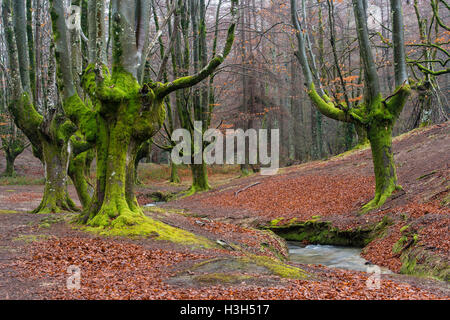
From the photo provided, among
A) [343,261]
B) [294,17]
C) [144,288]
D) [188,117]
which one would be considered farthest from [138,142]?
[188,117]

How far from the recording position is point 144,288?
4.56 m

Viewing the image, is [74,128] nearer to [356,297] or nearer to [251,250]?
[251,250]

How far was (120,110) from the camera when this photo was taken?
332 inches

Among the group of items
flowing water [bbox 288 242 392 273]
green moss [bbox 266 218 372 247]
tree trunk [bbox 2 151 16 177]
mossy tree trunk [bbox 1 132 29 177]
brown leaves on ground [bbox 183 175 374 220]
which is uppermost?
mossy tree trunk [bbox 1 132 29 177]

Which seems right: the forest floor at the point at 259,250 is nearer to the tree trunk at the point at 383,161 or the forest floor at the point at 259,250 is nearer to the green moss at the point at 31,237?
the green moss at the point at 31,237

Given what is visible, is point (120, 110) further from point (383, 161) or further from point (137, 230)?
point (383, 161)

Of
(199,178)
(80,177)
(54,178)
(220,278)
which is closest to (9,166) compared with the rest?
(199,178)

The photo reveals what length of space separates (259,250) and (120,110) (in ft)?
14.6

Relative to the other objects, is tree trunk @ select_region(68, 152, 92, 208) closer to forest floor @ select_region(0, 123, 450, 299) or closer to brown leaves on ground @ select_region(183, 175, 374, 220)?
forest floor @ select_region(0, 123, 450, 299)

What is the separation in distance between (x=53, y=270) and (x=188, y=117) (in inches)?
597

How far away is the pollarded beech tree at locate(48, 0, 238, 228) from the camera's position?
323 inches

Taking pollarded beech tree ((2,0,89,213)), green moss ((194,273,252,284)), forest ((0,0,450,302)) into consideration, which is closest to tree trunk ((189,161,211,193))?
forest ((0,0,450,302))

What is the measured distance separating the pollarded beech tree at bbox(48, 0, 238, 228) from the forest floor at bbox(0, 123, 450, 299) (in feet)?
2.92

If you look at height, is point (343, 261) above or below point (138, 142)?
below
